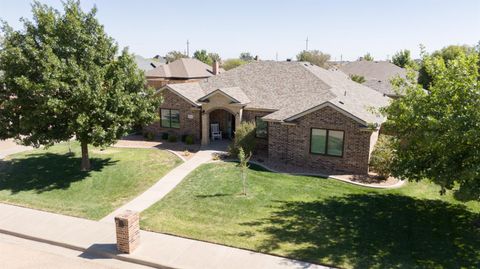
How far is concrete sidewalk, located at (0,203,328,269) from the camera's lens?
11.0 metres

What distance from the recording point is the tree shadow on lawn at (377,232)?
11.1 meters

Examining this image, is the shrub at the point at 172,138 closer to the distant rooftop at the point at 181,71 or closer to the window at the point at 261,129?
the window at the point at 261,129

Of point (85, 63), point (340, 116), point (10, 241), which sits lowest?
point (10, 241)

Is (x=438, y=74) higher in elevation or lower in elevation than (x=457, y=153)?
higher

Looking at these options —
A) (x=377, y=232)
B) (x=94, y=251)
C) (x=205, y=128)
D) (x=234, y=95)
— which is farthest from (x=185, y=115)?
(x=377, y=232)

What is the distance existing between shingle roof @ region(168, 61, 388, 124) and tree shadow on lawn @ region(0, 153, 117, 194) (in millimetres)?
9007

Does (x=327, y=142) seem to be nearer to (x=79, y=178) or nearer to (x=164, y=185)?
(x=164, y=185)

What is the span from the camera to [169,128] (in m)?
28.1

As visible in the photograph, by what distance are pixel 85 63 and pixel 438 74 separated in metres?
15.5

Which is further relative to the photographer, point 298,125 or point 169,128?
point 169,128

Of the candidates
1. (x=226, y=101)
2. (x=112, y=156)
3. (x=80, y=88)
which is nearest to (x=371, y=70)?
(x=226, y=101)

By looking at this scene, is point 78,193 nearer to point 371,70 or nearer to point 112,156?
point 112,156

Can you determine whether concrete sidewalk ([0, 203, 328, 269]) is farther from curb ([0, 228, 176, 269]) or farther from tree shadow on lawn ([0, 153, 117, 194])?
tree shadow on lawn ([0, 153, 117, 194])

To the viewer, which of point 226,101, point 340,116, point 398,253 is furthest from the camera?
point 226,101
